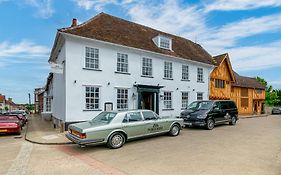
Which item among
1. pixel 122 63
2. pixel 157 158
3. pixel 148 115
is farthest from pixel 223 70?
pixel 157 158

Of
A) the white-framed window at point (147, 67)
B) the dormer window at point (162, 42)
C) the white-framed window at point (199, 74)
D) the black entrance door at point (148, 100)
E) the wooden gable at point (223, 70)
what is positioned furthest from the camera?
the wooden gable at point (223, 70)

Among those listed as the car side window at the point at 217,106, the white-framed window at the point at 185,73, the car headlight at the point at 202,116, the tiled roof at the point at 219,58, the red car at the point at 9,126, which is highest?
the tiled roof at the point at 219,58

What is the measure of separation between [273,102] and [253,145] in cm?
6116

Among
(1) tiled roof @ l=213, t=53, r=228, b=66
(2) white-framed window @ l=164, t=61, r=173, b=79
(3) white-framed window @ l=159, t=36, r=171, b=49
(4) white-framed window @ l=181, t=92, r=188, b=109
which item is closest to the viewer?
(2) white-framed window @ l=164, t=61, r=173, b=79

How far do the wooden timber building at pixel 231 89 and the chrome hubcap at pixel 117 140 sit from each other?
55.4 feet

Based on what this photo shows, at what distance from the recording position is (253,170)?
19.4 feet

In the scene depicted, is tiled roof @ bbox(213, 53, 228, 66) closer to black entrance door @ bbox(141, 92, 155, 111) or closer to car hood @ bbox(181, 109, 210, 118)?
black entrance door @ bbox(141, 92, 155, 111)

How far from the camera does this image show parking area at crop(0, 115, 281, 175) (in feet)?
19.9

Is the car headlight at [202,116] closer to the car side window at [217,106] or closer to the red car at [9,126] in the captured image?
the car side window at [217,106]

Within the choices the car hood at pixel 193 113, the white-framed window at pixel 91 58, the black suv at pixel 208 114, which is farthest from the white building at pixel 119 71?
the black suv at pixel 208 114

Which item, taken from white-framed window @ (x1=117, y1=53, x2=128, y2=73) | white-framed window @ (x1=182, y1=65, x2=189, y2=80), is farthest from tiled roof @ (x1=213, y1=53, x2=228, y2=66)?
white-framed window @ (x1=117, y1=53, x2=128, y2=73)

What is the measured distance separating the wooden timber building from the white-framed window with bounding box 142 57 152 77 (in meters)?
9.46

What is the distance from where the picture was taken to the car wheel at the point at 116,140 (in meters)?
8.61

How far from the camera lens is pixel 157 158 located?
711 cm
